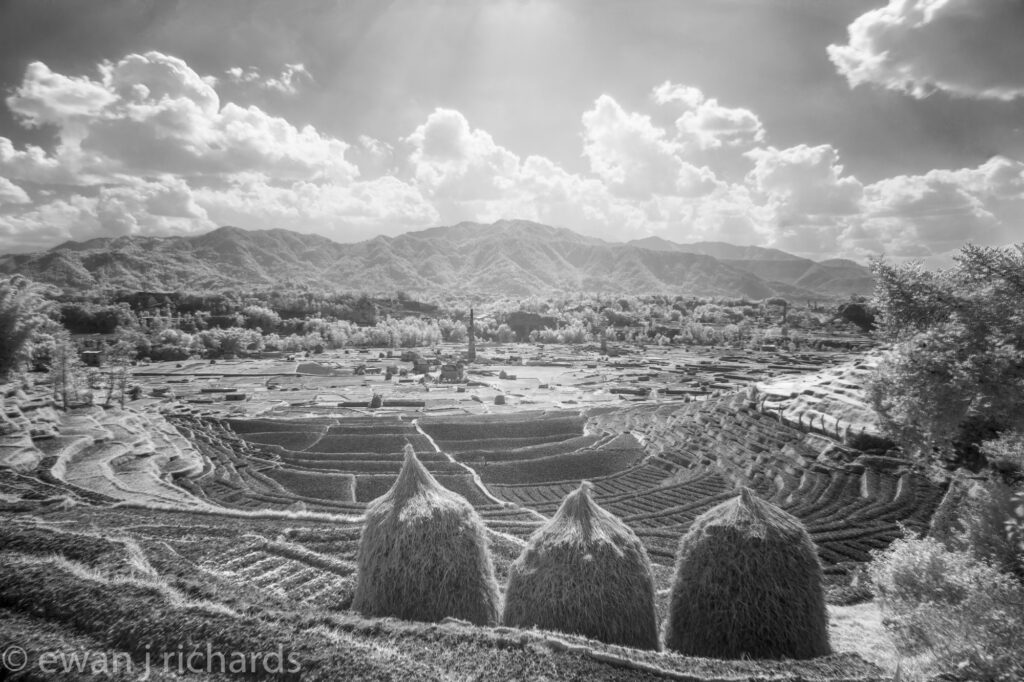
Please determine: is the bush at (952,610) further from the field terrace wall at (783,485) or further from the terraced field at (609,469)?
the field terrace wall at (783,485)

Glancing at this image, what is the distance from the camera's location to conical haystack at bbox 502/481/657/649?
10.5 metres

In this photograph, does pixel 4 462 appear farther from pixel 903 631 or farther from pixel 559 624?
pixel 903 631

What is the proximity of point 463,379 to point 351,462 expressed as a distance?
50668 mm

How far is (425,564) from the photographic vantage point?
11.4 m

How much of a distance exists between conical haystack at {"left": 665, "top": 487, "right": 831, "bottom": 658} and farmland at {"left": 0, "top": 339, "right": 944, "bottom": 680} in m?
1.25

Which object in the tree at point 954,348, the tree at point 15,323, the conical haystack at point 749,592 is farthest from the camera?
the tree at point 15,323

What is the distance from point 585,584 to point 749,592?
11.2 ft

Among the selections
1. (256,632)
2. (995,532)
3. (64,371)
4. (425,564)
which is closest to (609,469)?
(995,532)

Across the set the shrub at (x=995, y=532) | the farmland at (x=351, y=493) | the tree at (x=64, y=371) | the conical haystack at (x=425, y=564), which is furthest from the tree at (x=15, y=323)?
the shrub at (x=995, y=532)

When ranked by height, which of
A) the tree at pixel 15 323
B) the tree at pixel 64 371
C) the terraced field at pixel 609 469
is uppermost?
the tree at pixel 15 323

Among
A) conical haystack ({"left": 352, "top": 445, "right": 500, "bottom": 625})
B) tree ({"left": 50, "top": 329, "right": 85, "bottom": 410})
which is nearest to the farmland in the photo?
conical haystack ({"left": 352, "top": 445, "right": 500, "bottom": 625})

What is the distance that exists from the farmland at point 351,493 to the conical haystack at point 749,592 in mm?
1245

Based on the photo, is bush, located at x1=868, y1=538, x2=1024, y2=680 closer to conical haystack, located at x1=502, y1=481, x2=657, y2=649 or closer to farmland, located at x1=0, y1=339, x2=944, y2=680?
farmland, located at x1=0, y1=339, x2=944, y2=680

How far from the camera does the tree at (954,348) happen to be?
43.7ft
